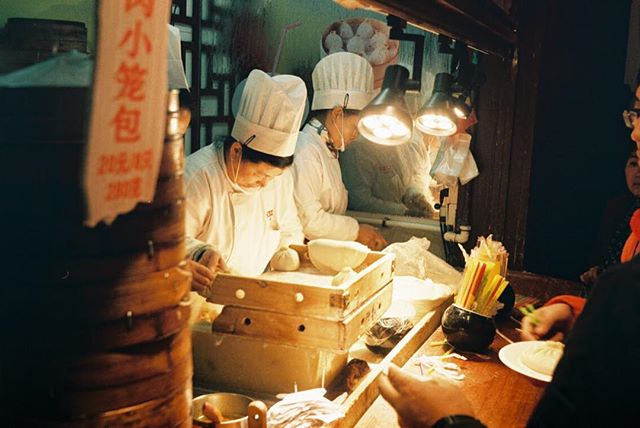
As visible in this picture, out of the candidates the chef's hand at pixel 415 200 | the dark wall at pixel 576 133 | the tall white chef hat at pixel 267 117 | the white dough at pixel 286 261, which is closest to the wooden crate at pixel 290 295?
the white dough at pixel 286 261

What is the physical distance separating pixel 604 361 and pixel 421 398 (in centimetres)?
68

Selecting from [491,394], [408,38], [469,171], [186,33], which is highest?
[186,33]

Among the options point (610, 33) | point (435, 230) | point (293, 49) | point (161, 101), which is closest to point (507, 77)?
point (610, 33)

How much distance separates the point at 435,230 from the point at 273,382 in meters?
4.17

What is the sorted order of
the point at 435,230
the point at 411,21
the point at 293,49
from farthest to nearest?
the point at 293,49 < the point at 435,230 < the point at 411,21

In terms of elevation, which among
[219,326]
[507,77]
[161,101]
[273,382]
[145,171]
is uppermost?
[507,77]

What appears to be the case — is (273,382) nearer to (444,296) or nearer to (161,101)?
(444,296)

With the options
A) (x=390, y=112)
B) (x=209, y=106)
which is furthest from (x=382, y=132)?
(x=209, y=106)

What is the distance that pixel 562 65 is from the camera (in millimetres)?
5633

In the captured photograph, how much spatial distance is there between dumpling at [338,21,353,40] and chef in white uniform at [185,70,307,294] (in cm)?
379

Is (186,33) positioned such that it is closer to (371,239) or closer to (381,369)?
(371,239)

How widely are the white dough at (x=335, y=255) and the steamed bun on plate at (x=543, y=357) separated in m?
0.91

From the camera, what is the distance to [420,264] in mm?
4461

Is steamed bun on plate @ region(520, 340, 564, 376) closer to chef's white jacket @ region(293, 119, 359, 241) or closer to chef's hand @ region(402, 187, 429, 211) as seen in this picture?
chef's white jacket @ region(293, 119, 359, 241)
